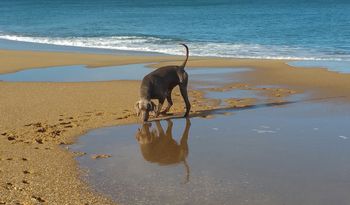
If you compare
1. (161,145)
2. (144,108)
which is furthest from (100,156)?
(144,108)

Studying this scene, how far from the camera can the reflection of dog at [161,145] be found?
7.56 meters

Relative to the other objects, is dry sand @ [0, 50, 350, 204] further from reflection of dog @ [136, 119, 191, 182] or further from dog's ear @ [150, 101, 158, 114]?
reflection of dog @ [136, 119, 191, 182]

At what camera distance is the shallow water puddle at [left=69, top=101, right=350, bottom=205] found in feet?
20.1

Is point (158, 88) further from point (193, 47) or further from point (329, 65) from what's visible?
point (193, 47)

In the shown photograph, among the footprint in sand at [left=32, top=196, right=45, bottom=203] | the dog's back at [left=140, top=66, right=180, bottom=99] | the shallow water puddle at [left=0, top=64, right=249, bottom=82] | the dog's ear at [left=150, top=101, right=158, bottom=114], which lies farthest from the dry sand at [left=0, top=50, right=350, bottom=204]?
the shallow water puddle at [left=0, top=64, right=249, bottom=82]

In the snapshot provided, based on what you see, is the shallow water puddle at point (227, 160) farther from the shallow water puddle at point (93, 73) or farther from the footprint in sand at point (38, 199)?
the shallow water puddle at point (93, 73)

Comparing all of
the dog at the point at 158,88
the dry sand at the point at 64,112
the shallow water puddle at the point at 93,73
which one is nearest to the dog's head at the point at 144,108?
the dog at the point at 158,88

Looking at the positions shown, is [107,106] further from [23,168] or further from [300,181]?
[300,181]

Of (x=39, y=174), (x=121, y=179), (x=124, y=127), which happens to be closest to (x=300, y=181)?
(x=121, y=179)

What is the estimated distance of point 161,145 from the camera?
839cm

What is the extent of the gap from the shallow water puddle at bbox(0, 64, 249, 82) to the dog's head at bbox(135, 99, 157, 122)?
19.1ft

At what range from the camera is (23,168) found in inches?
278

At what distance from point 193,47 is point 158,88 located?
17599 mm

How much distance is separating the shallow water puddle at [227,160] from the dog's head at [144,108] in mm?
185
